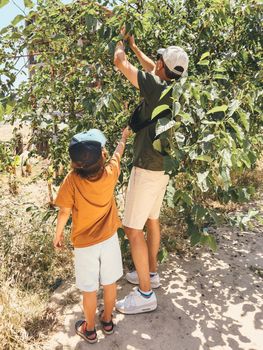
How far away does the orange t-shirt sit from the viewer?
2264 millimetres

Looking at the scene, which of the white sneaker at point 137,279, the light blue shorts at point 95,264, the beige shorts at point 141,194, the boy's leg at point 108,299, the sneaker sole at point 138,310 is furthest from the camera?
the white sneaker at point 137,279

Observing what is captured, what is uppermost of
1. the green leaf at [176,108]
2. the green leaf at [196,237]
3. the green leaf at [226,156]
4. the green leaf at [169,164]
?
the green leaf at [176,108]

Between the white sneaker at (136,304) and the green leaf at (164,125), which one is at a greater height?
the green leaf at (164,125)

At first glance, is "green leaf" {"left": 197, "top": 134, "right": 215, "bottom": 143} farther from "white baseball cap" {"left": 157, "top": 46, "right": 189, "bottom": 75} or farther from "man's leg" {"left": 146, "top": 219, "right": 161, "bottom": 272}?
"man's leg" {"left": 146, "top": 219, "right": 161, "bottom": 272}

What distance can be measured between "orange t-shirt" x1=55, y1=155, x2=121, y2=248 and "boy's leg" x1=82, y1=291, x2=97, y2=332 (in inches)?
13.9

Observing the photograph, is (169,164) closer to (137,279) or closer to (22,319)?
(137,279)

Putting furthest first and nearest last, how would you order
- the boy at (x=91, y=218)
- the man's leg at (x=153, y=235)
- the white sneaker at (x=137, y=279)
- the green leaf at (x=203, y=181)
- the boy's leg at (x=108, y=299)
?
the white sneaker at (x=137, y=279), the man's leg at (x=153, y=235), the boy's leg at (x=108, y=299), the boy at (x=91, y=218), the green leaf at (x=203, y=181)

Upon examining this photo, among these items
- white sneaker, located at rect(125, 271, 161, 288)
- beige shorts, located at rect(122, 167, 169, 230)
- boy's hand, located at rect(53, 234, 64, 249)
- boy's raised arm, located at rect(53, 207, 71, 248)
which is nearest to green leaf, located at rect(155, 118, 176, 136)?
beige shorts, located at rect(122, 167, 169, 230)

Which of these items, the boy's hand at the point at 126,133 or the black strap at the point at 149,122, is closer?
the black strap at the point at 149,122

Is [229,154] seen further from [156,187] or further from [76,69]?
[76,69]

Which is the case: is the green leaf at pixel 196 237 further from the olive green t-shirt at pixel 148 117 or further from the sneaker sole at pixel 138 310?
the sneaker sole at pixel 138 310

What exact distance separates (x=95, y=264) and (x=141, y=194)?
604 mm

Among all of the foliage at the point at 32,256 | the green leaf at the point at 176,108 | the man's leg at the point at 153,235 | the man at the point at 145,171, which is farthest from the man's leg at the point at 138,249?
the green leaf at the point at 176,108

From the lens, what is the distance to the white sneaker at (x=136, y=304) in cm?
284
